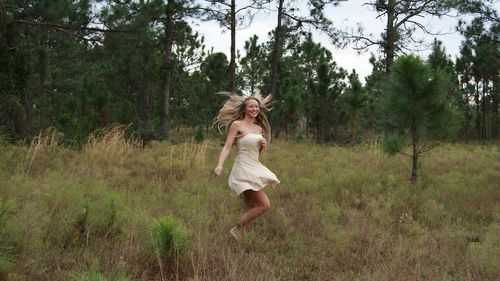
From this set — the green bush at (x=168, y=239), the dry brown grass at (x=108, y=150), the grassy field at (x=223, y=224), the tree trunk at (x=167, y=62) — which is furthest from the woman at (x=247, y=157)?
the tree trunk at (x=167, y=62)

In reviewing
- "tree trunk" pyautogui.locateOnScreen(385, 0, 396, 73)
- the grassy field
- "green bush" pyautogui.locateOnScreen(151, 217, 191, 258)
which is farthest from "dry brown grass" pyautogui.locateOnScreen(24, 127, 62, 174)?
"tree trunk" pyautogui.locateOnScreen(385, 0, 396, 73)

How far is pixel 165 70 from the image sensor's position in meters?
14.6

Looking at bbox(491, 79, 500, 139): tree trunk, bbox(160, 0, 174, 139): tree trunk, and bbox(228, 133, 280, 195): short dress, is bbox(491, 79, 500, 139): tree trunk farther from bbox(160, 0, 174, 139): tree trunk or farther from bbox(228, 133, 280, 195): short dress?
bbox(228, 133, 280, 195): short dress

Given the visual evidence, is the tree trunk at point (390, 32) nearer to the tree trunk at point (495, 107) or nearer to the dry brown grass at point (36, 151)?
the dry brown grass at point (36, 151)

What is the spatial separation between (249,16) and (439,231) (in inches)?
462

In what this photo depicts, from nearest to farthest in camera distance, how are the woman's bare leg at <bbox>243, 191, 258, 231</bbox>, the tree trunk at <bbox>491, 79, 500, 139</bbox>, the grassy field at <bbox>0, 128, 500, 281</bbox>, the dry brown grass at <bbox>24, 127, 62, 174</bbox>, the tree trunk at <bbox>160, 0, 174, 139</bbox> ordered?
the grassy field at <bbox>0, 128, 500, 281</bbox>, the woman's bare leg at <bbox>243, 191, 258, 231</bbox>, the dry brown grass at <bbox>24, 127, 62, 174</bbox>, the tree trunk at <bbox>160, 0, 174, 139</bbox>, the tree trunk at <bbox>491, 79, 500, 139</bbox>

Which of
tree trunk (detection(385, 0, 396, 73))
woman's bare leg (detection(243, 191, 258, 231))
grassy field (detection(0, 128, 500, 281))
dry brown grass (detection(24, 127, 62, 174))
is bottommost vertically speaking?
grassy field (detection(0, 128, 500, 281))

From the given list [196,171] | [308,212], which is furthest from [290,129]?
[308,212]

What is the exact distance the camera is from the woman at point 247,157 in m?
4.73

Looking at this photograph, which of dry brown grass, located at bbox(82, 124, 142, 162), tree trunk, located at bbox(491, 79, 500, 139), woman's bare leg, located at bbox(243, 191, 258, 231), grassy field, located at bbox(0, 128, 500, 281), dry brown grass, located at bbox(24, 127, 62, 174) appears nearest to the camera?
grassy field, located at bbox(0, 128, 500, 281)

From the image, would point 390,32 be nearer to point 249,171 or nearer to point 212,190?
point 212,190

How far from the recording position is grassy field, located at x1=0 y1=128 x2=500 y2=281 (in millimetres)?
3697

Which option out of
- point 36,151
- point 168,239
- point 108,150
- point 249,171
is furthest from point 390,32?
point 168,239

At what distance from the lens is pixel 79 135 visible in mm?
10562
